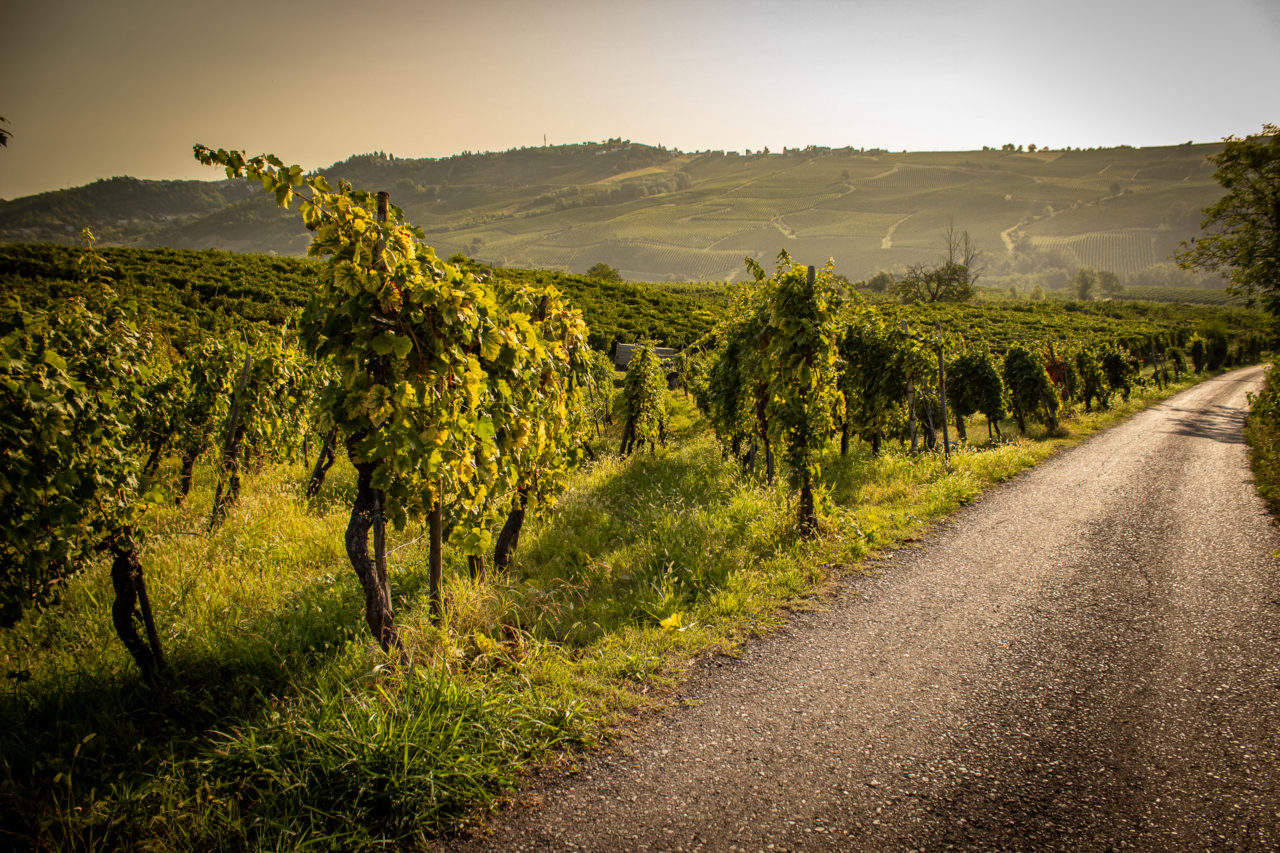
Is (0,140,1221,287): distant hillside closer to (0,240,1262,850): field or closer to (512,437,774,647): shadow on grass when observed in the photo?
(512,437,774,647): shadow on grass

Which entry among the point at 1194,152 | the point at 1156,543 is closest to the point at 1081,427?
the point at 1156,543

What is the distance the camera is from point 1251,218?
76.2 feet

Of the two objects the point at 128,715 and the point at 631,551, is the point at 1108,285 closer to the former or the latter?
the point at 631,551

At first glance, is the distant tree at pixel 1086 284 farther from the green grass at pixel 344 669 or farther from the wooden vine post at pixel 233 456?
the wooden vine post at pixel 233 456

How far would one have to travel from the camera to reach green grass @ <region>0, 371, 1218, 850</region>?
9.32 ft

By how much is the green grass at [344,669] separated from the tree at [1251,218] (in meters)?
27.2

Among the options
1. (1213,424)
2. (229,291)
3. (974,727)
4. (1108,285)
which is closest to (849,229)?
(1108,285)

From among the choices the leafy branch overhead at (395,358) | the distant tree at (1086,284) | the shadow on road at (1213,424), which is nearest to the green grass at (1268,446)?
the shadow on road at (1213,424)

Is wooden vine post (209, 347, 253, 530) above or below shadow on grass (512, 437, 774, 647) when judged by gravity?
above

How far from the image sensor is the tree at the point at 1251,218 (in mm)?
22062

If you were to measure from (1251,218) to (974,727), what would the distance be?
107 feet

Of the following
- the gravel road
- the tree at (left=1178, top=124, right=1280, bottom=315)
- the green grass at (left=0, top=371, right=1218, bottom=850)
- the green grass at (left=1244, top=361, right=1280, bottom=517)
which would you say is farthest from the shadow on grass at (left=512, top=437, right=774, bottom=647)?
the tree at (left=1178, top=124, right=1280, bottom=315)

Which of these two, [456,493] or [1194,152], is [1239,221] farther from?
[1194,152]

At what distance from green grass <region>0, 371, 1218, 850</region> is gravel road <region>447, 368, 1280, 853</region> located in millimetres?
423
